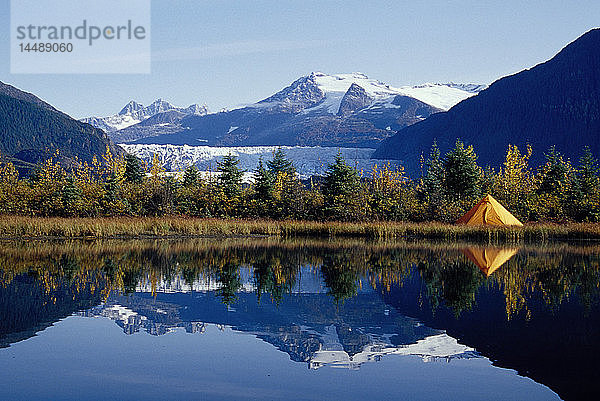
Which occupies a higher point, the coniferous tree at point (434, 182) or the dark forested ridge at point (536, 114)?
the dark forested ridge at point (536, 114)

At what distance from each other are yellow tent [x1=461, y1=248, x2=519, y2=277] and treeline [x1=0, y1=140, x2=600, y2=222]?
38.1 feet

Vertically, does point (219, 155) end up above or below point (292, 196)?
above

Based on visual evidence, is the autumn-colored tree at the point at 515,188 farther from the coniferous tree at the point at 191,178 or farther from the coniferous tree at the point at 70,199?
the coniferous tree at the point at 70,199

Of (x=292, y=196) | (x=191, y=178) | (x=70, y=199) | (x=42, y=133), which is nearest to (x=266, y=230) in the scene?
(x=292, y=196)

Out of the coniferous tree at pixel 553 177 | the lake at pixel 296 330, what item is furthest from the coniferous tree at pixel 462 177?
the lake at pixel 296 330

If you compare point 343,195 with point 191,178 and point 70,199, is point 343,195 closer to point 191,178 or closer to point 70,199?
point 191,178

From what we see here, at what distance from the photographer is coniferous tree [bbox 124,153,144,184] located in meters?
41.3

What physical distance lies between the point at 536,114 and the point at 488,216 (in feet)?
397

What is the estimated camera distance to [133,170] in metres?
41.8

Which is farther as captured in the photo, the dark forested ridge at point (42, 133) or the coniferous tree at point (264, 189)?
the dark forested ridge at point (42, 133)

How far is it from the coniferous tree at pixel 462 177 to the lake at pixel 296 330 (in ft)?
70.0

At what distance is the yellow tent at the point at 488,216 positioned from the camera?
108 ft

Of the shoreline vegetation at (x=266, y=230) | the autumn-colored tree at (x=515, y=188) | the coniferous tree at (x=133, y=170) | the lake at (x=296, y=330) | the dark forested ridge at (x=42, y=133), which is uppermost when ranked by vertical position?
the dark forested ridge at (x=42, y=133)

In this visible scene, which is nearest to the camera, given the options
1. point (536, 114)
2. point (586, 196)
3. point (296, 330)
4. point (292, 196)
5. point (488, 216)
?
point (296, 330)
